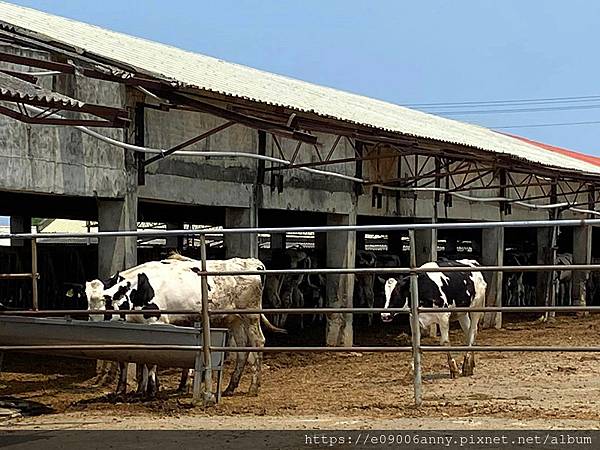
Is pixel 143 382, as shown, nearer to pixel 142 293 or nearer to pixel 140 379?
pixel 140 379

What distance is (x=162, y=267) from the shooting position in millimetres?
11242

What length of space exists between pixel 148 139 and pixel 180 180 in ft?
2.63

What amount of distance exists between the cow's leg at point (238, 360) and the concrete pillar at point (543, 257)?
14.2m

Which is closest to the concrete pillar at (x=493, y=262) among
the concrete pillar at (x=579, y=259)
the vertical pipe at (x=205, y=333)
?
the concrete pillar at (x=579, y=259)

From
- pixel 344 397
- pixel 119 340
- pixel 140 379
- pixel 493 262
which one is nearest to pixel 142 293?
pixel 140 379

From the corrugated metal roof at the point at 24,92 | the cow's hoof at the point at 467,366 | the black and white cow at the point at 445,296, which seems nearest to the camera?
the corrugated metal roof at the point at 24,92

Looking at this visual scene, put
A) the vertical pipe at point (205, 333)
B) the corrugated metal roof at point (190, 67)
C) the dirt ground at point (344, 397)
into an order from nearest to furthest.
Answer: the dirt ground at point (344, 397) < the vertical pipe at point (205, 333) < the corrugated metal roof at point (190, 67)

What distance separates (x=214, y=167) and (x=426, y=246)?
21.1ft

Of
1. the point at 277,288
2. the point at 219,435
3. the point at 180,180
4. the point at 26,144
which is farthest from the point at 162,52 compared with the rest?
the point at 219,435

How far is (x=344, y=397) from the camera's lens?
10.2 m

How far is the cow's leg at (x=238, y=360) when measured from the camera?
10.8m

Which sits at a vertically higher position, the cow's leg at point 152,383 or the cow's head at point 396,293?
the cow's head at point 396,293

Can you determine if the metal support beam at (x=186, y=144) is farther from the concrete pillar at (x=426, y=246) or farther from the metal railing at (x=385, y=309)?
the concrete pillar at (x=426, y=246)

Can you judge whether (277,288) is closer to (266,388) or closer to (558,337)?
(558,337)
